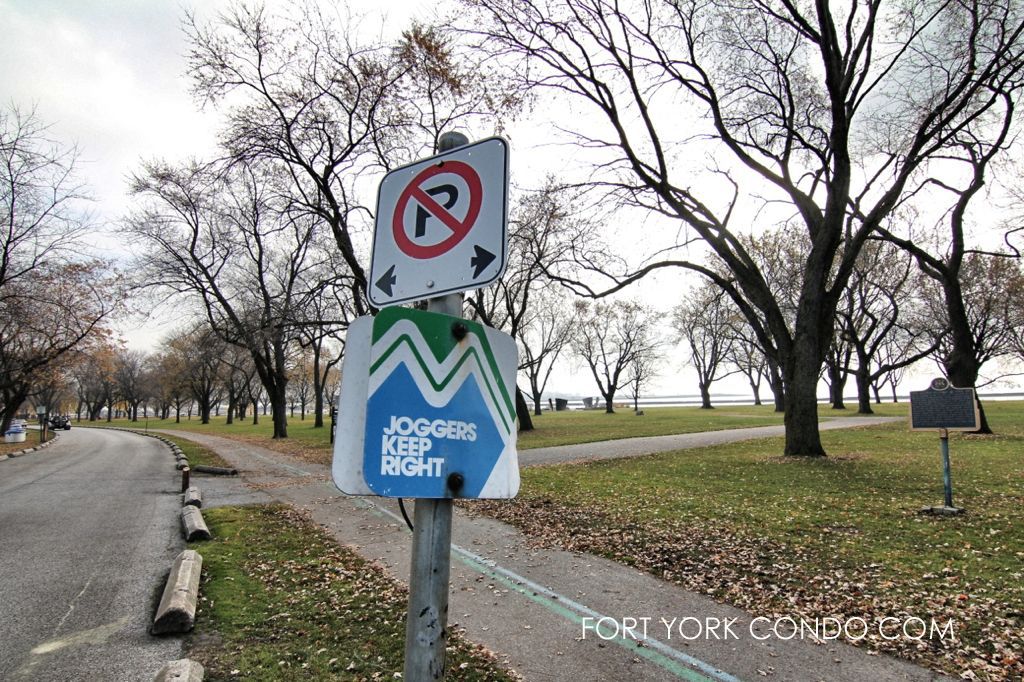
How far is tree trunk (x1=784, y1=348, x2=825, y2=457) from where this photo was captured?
13.5m

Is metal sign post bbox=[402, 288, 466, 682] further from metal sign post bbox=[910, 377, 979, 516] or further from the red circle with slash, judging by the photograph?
metal sign post bbox=[910, 377, 979, 516]

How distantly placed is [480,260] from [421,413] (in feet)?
1.81

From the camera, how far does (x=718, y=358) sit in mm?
55438

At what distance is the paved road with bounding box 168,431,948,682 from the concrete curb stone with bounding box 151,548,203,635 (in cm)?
183

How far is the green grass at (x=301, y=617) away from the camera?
3611 mm

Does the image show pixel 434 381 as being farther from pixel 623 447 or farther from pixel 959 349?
pixel 959 349

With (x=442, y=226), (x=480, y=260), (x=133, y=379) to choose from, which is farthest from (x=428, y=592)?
(x=133, y=379)

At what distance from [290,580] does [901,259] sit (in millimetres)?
36025

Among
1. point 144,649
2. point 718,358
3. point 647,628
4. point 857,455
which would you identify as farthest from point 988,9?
point 718,358

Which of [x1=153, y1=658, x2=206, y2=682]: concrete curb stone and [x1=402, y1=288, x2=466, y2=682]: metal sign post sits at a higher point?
[x1=402, y1=288, x2=466, y2=682]: metal sign post

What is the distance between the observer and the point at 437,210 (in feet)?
6.46

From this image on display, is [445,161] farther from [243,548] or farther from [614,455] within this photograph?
[614,455]

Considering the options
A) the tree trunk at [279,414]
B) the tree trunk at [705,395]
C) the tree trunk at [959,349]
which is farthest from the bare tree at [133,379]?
the tree trunk at [959,349]

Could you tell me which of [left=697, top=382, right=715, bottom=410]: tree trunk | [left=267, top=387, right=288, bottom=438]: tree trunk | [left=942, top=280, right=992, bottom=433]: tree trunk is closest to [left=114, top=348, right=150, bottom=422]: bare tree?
[left=267, top=387, right=288, bottom=438]: tree trunk
